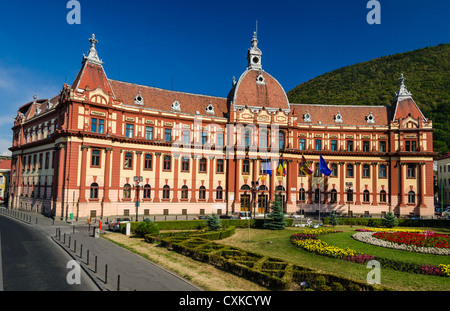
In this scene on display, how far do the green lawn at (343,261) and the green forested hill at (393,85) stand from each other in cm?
8699

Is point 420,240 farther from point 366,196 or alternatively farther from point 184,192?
point 184,192

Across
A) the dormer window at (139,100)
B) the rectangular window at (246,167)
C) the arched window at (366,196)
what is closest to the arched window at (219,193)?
the rectangular window at (246,167)

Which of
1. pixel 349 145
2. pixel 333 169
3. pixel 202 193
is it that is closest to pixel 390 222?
pixel 333 169

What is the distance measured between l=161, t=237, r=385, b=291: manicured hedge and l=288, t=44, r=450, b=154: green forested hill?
3854 inches

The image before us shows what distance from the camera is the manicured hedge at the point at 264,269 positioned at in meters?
15.7

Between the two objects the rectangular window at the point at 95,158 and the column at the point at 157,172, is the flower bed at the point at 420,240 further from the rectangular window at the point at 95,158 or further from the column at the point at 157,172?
the rectangular window at the point at 95,158

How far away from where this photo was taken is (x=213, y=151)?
182ft

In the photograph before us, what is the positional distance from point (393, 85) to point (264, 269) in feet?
412

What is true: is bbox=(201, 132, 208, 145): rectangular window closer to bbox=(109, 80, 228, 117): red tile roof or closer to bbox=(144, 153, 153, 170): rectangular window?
bbox=(109, 80, 228, 117): red tile roof

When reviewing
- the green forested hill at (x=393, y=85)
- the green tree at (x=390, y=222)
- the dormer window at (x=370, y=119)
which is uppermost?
the green forested hill at (x=393, y=85)
